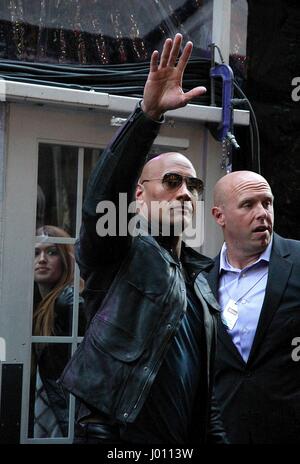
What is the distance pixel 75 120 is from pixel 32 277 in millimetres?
1021

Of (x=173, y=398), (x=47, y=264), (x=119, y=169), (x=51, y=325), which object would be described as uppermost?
(x=119, y=169)

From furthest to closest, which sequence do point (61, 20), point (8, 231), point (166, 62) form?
point (61, 20) < point (8, 231) < point (166, 62)

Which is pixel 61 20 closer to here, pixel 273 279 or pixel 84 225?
pixel 273 279

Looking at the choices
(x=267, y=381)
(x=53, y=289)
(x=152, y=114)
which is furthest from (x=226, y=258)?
(x=152, y=114)

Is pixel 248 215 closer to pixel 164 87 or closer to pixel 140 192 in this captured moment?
pixel 140 192

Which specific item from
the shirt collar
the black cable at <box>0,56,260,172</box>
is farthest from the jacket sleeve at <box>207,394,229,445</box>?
the black cable at <box>0,56,260,172</box>

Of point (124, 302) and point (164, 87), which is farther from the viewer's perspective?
point (124, 302)

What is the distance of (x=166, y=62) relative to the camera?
3057 millimetres

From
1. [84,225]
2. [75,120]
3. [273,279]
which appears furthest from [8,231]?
[84,225]

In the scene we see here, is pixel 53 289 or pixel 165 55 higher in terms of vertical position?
pixel 165 55

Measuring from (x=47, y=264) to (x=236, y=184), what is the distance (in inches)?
52.1

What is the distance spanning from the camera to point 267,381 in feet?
15.1

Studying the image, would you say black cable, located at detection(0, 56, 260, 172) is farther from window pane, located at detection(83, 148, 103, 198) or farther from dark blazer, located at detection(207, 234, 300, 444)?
dark blazer, located at detection(207, 234, 300, 444)

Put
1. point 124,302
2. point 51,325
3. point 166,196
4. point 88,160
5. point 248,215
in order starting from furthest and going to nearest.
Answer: point 88,160, point 51,325, point 248,215, point 166,196, point 124,302
